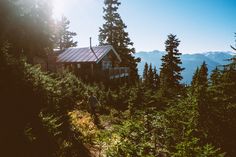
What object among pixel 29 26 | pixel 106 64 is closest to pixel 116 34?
pixel 106 64

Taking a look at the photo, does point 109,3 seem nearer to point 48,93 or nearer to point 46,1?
point 46,1

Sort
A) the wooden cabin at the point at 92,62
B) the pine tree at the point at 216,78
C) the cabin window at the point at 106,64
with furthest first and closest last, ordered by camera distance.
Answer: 1. the cabin window at the point at 106,64
2. the wooden cabin at the point at 92,62
3. the pine tree at the point at 216,78

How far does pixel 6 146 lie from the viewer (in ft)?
30.7

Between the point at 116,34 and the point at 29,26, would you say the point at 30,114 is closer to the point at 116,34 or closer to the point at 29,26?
the point at 29,26

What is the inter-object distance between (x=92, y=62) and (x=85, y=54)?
3.48m

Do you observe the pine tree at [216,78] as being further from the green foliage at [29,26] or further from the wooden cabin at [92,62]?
the wooden cabin at [92,62]

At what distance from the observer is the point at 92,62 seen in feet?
124

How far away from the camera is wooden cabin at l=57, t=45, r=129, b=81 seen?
123 feet

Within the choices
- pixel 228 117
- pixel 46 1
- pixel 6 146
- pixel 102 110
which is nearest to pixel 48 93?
pixel 6 146

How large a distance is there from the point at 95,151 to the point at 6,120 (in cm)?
490

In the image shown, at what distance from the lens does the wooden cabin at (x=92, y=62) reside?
1478 inches

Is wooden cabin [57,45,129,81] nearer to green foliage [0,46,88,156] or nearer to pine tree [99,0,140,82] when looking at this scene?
pine tree [99,0,140,82]

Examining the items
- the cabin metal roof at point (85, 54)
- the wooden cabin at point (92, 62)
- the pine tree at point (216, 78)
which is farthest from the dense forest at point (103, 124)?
the cabin metal roof at point (85, 54)

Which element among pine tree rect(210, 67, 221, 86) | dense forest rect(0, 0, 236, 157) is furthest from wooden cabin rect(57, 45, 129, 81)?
pine tree rect(210, 67, 221, 86)
